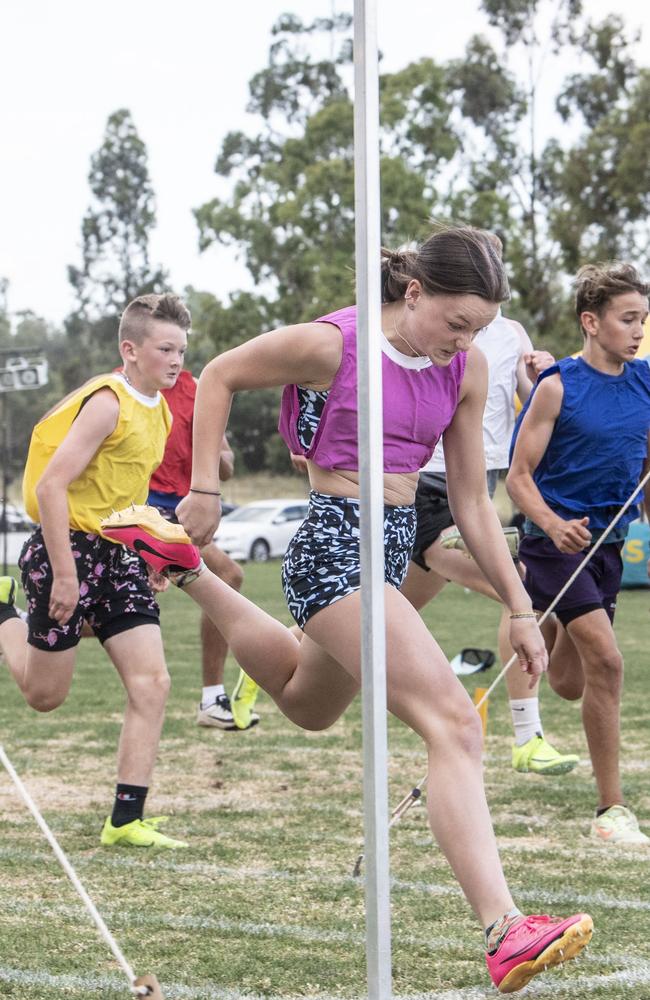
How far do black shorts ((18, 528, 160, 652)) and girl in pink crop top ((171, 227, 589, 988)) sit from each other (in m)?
1.32

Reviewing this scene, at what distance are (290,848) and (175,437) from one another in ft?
9.75

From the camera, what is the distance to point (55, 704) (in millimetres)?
5301

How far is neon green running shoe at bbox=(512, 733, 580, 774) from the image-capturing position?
5.84 metres

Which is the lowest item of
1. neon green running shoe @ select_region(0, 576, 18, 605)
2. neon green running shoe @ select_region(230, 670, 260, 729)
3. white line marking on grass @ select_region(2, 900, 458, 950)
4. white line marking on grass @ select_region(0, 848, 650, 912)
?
neon green running shoe @ select_region(230, 670, 260, 729)

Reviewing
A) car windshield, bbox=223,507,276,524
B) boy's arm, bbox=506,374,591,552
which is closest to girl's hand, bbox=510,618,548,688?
Result: boy's arm, bbox=506,374,591,552

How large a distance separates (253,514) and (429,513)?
26.3m

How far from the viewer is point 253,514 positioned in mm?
32969

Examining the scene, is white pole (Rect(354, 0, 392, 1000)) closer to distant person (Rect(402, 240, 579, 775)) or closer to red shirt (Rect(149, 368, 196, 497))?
distant person (Rect(402, 240, 579, 775))

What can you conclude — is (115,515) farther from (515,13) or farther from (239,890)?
(515,13)

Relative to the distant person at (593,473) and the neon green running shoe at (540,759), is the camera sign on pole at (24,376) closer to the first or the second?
the neon green running shoe at (540,759)

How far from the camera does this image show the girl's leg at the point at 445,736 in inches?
123

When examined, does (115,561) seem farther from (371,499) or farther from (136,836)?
(371,499)

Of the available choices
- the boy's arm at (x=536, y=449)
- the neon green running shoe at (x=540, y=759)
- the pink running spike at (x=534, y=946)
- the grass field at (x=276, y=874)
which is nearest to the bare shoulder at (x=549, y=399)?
the boy's arm at (x=536, y=449)

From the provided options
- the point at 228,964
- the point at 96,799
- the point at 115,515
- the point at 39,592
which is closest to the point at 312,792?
the point at 96,799
